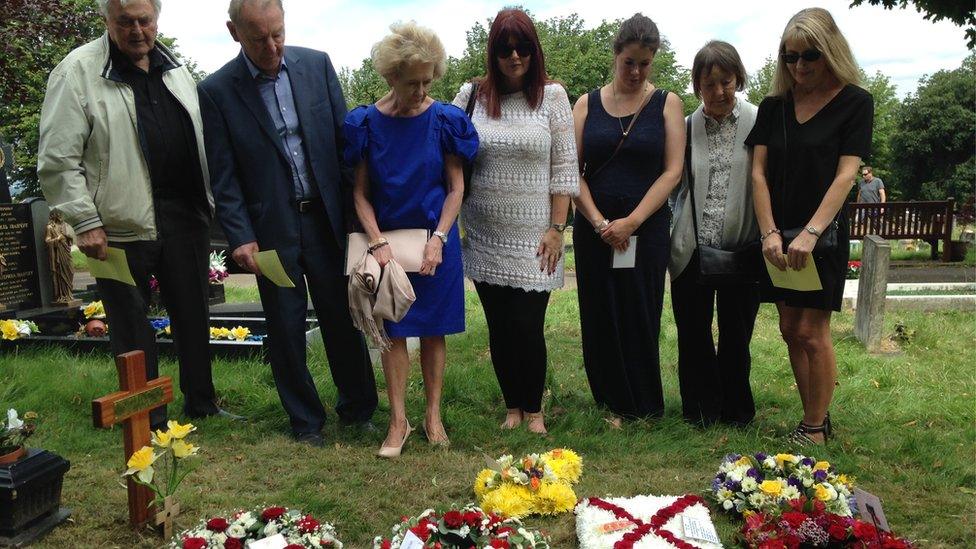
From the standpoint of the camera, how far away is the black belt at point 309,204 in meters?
3.73

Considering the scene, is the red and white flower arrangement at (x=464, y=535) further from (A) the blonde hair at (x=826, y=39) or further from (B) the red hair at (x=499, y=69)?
(A) the blonde hair at (x=826, y=39)

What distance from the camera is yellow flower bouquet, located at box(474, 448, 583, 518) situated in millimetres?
3023

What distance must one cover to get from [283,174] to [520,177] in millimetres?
1133

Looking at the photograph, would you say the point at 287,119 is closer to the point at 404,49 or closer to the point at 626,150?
the point at 404,49

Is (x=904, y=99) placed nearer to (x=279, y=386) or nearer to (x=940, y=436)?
(x=940, y=436)

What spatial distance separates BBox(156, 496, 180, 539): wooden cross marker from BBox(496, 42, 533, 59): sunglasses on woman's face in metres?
2.35

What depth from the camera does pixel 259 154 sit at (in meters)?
3.64

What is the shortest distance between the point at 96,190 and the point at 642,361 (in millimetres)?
2842

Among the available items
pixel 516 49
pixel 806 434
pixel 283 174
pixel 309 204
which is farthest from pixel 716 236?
pixel 283 174

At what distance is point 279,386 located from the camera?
389cm

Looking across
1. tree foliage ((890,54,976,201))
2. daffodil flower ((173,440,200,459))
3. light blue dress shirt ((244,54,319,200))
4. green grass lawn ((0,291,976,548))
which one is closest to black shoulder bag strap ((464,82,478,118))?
light blue dress shirt ((244,54,319,200))

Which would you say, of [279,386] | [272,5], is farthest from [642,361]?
[272,5]

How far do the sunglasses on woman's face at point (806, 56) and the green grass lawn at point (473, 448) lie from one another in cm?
183

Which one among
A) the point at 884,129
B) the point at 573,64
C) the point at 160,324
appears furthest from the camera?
the point at 884,129
